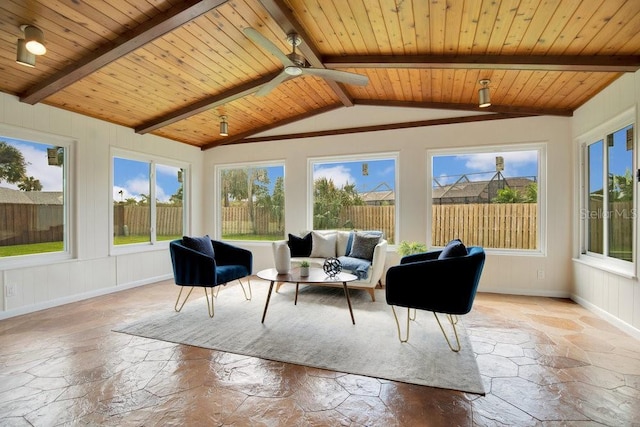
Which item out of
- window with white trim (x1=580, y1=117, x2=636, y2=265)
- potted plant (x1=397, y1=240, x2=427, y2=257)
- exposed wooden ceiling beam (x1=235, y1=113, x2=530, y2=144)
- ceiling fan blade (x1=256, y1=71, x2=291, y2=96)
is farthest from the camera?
exposed wooden ceiling beam (x1=235, y1=113, x2=530, y2=144)

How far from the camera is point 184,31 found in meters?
3.00

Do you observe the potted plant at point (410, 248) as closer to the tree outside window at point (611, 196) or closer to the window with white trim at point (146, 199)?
the tree outside window at point (611, 196)

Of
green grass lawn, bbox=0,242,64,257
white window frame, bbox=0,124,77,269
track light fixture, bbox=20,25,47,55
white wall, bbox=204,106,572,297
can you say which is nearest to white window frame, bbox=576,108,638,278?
white wall, bbox=204,106,572,297

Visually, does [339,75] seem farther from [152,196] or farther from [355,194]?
[152,196]

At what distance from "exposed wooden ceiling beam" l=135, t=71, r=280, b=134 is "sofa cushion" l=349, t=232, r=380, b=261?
2473 mm

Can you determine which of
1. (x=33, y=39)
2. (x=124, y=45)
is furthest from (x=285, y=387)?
(x=33, y=39)

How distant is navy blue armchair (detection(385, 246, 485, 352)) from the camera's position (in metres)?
2.62

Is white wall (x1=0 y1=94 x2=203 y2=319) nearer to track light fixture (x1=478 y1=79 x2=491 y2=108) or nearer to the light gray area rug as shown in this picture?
the light gray area rug

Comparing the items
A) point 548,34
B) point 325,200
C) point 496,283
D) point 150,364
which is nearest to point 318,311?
point 150,364

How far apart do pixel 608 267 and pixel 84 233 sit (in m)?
6.39

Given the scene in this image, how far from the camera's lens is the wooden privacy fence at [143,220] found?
499 centimetres

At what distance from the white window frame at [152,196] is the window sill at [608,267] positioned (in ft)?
20.4

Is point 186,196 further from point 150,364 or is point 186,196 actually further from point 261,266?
point 150,364

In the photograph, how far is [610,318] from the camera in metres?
3.39
